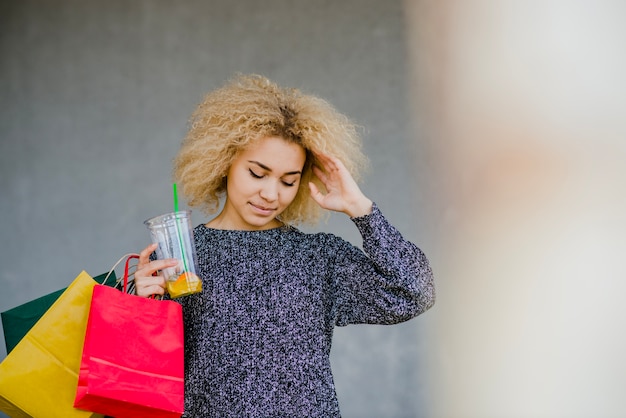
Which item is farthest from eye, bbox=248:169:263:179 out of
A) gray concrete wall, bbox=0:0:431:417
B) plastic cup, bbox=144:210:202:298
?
gray concrete wall, bbox=0:0:431:417

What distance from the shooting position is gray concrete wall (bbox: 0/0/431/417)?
3820 mm

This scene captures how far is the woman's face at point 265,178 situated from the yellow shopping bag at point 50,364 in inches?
17.4

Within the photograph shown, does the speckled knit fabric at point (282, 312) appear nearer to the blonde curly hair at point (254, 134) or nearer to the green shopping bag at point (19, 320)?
the blonde curly hair at point (254, 134)

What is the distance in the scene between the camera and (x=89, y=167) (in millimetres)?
3857

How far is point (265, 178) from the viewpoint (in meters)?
1.88

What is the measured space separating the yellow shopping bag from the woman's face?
442mm

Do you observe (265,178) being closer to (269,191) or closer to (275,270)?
(269,191)

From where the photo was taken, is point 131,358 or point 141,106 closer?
point 131,358

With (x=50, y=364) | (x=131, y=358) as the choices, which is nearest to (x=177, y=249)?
(x=131, y=358)

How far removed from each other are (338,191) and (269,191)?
19cm

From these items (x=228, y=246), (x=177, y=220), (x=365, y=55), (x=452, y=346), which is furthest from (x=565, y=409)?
(x=365, y=55)

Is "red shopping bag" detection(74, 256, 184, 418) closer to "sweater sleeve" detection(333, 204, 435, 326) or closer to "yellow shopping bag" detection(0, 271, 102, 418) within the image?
"yellow shopping bag" detection(0, 271, 102, 418)

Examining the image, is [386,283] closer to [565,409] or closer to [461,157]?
[565,409]

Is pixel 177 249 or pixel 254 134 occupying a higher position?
pixel 254 134
